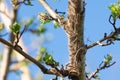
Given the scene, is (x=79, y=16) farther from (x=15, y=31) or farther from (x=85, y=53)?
(x=15, y=31)

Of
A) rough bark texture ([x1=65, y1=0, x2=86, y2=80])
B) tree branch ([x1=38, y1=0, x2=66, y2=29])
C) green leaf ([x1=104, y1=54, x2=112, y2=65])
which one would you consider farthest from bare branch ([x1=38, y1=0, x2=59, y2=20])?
green leaf ([x1=104, y1=54, x2=112, y2=65])

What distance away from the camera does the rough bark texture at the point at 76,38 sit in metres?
1.58

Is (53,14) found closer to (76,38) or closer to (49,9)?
(49,9)

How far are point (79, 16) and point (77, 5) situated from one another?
48mm

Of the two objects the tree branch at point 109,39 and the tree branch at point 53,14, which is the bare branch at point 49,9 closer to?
the tree branch at point 53,14

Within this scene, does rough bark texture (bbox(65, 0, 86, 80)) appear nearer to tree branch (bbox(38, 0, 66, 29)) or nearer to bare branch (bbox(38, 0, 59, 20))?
tree branch (bbox(38, 0, 66, 29))

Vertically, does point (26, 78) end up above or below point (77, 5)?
below

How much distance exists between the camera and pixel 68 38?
1606 millimetres

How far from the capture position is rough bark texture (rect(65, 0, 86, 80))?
1.58 m

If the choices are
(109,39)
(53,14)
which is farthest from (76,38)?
(53,14)

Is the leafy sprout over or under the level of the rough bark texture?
under

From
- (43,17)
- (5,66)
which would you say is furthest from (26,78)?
(43,17)

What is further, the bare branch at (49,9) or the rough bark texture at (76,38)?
the bare branch at (49,9)

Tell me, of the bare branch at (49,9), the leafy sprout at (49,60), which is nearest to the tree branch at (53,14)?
the bare branch at (49,9)
